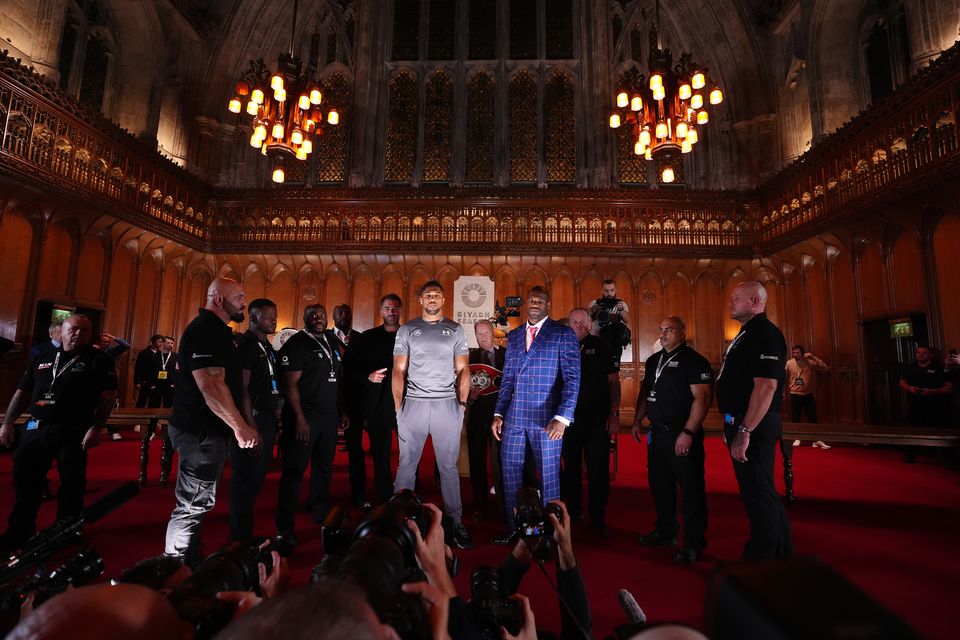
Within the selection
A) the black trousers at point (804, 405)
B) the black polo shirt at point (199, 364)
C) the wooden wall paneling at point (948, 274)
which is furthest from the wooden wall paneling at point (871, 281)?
the black polo shirt at point (199, 364)

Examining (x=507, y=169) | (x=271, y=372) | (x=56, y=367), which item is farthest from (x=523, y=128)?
(x=56, y=367)

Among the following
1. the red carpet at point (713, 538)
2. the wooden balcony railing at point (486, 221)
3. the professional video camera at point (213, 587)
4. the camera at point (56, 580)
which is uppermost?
the wooden balcony railing at point (486, 221)

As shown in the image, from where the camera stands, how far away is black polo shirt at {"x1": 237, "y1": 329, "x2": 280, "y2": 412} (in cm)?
323

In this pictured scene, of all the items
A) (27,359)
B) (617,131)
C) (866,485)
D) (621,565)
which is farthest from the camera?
(617,131)

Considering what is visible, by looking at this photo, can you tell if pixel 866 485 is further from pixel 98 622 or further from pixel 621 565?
pixel 98 622

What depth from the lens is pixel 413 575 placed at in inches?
40.3

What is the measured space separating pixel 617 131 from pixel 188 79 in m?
11.6

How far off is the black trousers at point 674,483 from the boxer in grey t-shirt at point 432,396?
1.41m

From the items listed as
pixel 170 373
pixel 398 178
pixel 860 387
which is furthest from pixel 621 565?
pixel 398 178

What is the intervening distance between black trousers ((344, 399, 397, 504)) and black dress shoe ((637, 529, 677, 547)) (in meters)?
2.01

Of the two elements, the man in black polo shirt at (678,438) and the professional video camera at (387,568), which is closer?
the professional video camera at (387,568)

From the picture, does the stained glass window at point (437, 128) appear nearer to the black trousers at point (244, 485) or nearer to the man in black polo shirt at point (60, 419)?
the man in black polo shirt at point (60, 419)

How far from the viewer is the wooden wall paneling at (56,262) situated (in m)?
7.68

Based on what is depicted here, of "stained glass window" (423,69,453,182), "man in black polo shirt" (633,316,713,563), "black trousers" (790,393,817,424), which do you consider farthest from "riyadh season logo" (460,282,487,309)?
"man in black polo shirt" (633,316,713,563)
